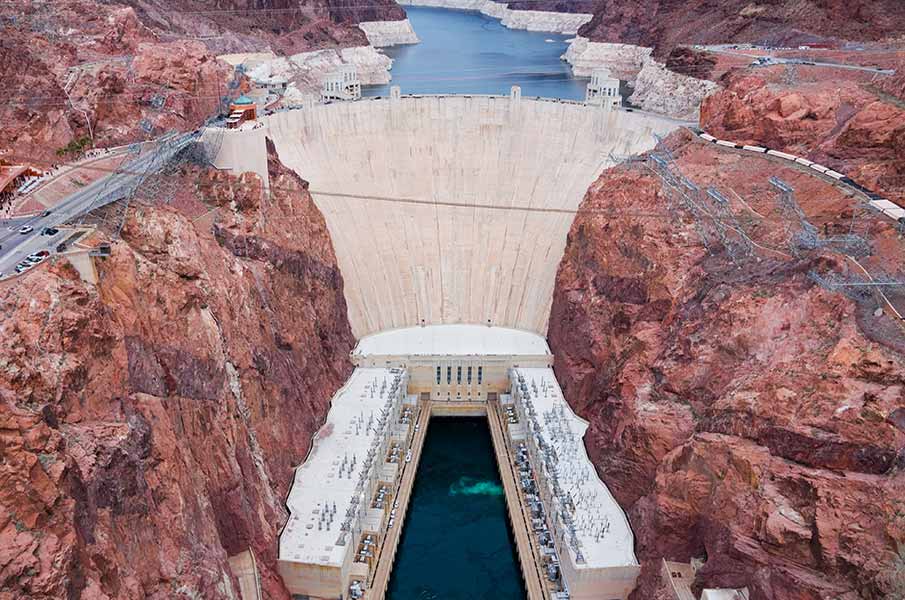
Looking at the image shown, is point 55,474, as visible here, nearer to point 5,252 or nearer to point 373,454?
point 5,252

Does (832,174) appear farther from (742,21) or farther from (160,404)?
(742,21)

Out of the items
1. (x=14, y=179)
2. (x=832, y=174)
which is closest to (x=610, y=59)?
(x=832, y=174)

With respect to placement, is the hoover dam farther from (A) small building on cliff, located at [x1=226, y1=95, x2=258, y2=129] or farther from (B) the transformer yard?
(A) small building on cliff, located at [x1=226, y1=95, x2=258, y2=129]

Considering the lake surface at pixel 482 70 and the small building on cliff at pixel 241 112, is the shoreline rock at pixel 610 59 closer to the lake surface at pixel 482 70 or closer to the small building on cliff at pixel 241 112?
the lake surface at pixel 482 70

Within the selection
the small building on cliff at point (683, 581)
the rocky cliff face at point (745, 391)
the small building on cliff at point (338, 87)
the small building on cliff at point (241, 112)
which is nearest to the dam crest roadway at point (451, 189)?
the small building on cliff at point (241, 112)

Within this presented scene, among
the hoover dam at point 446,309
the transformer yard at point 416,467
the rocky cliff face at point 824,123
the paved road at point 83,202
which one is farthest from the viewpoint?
the rocky cliff face at point 824,123

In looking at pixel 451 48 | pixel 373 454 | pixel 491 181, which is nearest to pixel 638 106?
pixel 491 181
